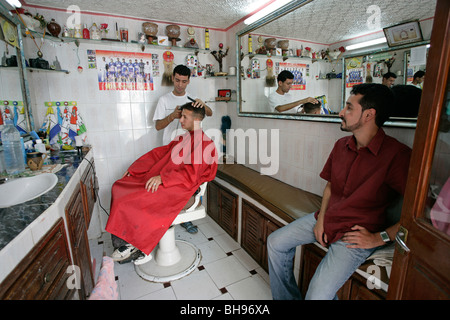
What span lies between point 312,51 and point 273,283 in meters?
1.96

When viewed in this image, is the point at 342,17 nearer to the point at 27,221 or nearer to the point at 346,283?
the point at 346,283

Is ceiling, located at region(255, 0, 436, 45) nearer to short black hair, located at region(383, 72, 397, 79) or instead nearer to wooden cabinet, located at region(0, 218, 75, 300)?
short black hair, located at region(383, 72, 397, 79)

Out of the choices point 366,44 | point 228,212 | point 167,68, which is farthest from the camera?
point 167,68

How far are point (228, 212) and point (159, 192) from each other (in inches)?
41.8

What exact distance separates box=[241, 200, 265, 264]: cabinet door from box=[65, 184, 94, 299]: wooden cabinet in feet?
4.59

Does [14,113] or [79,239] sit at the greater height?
[14,113]

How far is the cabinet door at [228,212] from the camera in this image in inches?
104

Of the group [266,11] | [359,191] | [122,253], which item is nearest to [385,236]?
[359,191]

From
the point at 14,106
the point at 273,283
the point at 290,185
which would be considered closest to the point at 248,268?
the point at 273,283

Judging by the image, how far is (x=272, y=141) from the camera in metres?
2.63

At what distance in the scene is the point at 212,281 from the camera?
2131 millimetres

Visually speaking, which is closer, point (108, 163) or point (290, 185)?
point (290, 185)

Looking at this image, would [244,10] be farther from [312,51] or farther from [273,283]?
[273,283]

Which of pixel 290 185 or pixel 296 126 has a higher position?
pixel 296 126
